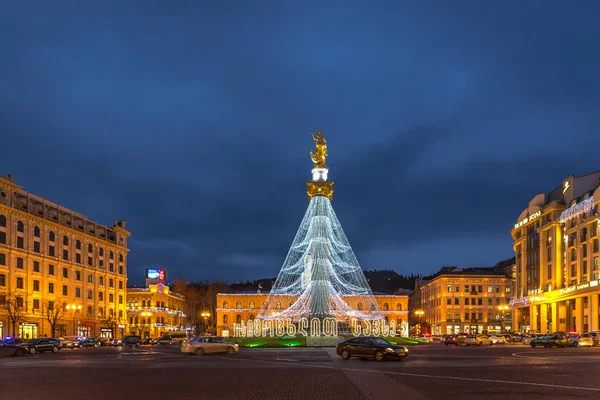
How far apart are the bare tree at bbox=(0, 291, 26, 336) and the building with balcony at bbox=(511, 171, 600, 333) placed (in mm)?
72614

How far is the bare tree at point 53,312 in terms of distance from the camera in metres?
85.6

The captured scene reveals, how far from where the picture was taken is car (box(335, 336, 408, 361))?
114 ft

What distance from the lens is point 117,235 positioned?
118938mm

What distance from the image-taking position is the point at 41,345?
184 feet

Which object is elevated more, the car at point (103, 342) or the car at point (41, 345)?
the car at point (41, 345)

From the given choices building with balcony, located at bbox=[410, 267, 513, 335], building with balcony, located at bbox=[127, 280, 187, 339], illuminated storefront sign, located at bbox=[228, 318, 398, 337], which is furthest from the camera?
building with balcony, located at bbox=[127, 280, 187, 339]

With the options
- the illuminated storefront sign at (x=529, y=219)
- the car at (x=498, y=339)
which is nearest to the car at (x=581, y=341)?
the car at (x=498, y=339)

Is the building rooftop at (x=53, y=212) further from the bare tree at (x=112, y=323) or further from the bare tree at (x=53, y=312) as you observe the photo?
the bare tree at (x=112, y=323)

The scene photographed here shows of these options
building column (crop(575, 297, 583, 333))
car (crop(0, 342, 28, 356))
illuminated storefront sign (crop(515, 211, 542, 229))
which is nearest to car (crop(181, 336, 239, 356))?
car (crop(0, 342, 28, 356))

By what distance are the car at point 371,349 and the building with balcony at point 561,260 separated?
55.1 metres

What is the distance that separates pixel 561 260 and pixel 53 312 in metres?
75.8

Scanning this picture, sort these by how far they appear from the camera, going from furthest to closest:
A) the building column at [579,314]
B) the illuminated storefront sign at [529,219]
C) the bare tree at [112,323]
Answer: the bare tree at [112,323]
the illuminated storefront sign at [529,219]
the building column at [579,314]

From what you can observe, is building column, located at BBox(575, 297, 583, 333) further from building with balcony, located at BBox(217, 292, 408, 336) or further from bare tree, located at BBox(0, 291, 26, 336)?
bare tree, located at BBox(0, 291, 26, 336)

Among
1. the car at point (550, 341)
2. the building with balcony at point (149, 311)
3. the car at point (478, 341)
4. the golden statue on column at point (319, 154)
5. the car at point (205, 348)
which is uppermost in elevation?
the golden statue on column at point (319, 154)
